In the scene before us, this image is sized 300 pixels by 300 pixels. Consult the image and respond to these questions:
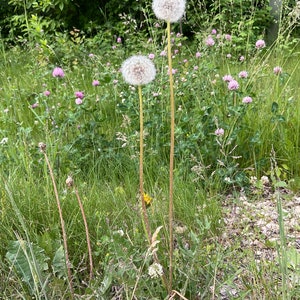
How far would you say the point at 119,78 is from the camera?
9.86ft

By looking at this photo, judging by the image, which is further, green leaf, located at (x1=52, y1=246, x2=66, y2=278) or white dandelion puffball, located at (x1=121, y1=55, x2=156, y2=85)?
green leaf, located at (x1=52, y1=246, x2=66, y2=278)

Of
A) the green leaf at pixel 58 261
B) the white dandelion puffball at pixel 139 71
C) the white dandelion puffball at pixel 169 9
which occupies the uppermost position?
the white dandelion puffball at pixel 169 9

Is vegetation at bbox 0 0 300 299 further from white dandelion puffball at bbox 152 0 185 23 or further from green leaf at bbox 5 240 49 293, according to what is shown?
white dandelion puffball at bbox 152 0 185 23

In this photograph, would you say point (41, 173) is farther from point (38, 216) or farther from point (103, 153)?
point (38, 216)

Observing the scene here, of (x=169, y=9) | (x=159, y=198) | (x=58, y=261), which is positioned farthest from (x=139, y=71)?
(x=159, y=198)

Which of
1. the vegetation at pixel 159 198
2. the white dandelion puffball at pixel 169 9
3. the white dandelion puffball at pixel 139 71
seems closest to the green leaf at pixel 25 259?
the vegetation at pixel 159 198

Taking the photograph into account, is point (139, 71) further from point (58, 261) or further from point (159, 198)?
point (159, 198)

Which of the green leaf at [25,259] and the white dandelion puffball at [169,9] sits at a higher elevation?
the white dandelion puffball at [169,9]

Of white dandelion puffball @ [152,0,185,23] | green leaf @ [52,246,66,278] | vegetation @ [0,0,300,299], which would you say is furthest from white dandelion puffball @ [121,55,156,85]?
green leaf @ [52,246,66,278]

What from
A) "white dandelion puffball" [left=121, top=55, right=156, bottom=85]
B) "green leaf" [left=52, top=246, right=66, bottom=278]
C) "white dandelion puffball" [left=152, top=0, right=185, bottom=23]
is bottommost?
"green leaf" [left=52, top=246, right=66, bottom=278]

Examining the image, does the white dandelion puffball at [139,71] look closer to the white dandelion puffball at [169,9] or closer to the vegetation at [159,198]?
the white dandelion puffball at [169,9]

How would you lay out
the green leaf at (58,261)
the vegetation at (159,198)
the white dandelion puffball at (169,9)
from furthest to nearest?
the green leaf at (58,261), the vegetation at (159,198), the white dandelion puffball at (169,9)

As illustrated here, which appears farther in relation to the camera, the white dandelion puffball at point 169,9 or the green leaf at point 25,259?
the green leaf at point 25,259

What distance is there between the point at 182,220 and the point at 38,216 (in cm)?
59
